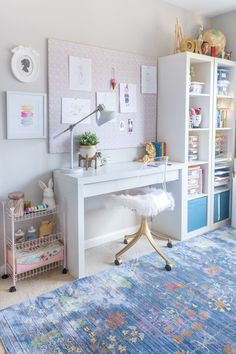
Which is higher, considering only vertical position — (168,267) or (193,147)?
(193,147)

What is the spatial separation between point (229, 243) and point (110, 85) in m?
1.95

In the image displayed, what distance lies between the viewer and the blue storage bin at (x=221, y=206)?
364 cm

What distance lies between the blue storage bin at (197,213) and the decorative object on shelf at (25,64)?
1.94 m

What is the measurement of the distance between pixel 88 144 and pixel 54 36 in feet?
3.03

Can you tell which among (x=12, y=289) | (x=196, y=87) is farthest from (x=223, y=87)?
(x=12, y=289)

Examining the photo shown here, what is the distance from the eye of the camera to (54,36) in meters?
2.64

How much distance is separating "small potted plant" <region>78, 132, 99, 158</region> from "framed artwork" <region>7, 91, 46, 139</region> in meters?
0.33

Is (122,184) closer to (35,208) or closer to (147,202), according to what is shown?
(147,202)

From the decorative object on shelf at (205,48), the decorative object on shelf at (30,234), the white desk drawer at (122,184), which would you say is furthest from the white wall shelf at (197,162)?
the decorative object on shelf at (30,234)

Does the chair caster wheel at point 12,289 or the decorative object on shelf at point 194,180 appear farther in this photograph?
the decorative object on shelf at point 194,180

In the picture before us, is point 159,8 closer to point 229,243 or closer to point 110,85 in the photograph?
point 110,85

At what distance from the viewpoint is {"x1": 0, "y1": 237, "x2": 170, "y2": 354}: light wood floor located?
2.25 meters

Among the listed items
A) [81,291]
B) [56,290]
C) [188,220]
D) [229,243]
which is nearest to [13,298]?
[56,290]

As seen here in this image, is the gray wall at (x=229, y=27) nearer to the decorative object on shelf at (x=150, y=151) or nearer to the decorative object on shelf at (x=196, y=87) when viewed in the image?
the decorative object on shelf at (x=196, y=87)
